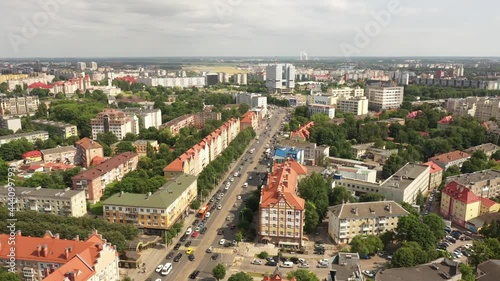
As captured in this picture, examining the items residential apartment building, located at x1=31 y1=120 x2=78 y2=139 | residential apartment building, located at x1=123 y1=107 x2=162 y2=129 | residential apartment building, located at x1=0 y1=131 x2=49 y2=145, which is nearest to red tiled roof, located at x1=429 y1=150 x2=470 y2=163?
residential apartment building, located at x1=123 y1=107 x2=162 y2=129

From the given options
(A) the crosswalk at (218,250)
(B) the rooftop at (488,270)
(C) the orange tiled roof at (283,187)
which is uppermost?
(C) the orange tiled roof at (283,187)

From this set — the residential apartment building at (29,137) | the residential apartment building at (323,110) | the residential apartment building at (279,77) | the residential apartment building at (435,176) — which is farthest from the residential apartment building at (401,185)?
the residential apartment building at (279,77)

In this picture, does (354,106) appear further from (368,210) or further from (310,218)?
(310,218)

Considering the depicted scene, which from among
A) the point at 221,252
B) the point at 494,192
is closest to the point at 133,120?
the point at 221,252

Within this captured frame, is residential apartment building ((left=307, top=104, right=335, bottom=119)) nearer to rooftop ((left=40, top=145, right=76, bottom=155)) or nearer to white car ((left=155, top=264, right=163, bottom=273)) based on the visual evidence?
rooftop ((left=40, top=145, right=76, bottom=155))

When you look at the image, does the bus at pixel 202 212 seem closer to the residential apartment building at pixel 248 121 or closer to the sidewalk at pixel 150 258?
the sidewalk at pixel 150 258

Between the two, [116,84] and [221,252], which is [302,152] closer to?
[221,252]
